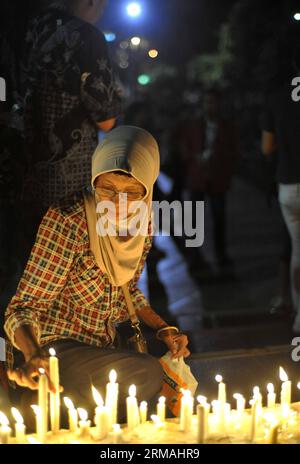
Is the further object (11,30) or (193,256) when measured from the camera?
(193,256)

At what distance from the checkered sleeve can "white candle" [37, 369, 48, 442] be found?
0.43m

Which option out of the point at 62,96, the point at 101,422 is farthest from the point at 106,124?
the point at 101,422

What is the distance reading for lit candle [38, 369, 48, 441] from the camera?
2.71 meters

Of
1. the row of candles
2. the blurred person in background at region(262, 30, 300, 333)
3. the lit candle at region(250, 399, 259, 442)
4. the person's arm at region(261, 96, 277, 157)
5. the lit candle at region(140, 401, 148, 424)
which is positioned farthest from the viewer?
the person's arm at region(261, 96, 277, 157)

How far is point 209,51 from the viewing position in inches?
1227

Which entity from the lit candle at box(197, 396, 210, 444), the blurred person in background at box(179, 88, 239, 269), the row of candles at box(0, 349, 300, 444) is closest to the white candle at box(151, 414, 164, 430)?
the row of candles at box(0, 349, 300, 444)

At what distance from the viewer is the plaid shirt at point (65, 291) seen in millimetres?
3227

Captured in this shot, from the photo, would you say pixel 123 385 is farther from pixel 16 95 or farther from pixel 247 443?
pixel 16 95

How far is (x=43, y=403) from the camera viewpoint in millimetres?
2760

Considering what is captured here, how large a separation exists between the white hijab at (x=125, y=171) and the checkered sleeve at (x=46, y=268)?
0.45 feet

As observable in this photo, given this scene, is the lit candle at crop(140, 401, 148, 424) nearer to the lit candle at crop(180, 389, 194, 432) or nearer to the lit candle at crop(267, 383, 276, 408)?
the lit candle at crop(180, 389, 194, 432)

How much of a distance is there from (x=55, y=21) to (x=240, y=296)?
3.52 metres

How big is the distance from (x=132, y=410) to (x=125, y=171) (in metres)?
1.04
